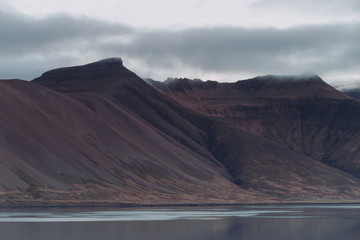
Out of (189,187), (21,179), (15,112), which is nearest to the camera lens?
(21,179)

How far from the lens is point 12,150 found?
154 m

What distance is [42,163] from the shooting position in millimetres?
157500

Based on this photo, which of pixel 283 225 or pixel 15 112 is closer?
pixel 283 225

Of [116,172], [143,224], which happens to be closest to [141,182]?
[116,172]

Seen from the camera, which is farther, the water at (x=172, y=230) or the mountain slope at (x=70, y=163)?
Result: the mountain slope at (x=70, y=163)

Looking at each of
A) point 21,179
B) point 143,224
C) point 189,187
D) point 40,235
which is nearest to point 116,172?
point 189,187

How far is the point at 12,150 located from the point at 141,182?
39.8 metres

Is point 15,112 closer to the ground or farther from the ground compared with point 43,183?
farther from the ground

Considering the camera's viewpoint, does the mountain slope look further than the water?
Yes

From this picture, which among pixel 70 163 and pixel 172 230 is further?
pixel 70 163

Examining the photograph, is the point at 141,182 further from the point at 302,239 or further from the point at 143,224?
the point at 302,239

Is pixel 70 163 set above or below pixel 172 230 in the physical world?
above

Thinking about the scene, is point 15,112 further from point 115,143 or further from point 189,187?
point 189,187

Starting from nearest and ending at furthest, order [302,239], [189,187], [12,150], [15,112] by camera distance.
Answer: [302,239] < [12,150] < [15,112] < [189,187]
